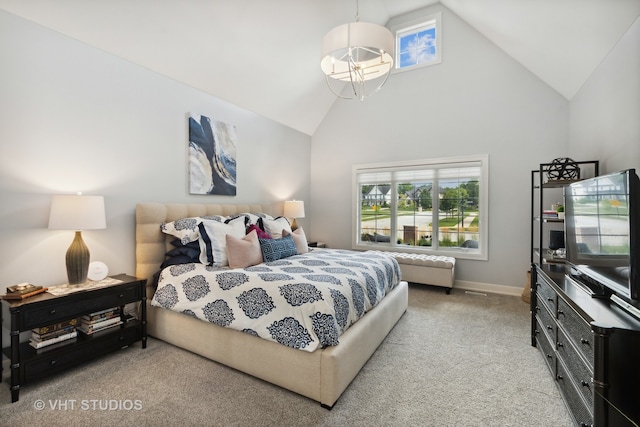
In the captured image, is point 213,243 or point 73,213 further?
point 213,243

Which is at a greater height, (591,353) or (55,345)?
(591,353)

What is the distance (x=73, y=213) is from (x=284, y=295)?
5.54ft

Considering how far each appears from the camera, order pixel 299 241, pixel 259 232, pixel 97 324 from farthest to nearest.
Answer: pixel 299 241, pixel 259 232, pixel 97 324

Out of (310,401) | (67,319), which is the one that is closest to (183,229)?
(67,319)

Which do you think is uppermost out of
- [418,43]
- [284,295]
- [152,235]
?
[418,43]

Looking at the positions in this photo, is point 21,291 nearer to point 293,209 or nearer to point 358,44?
point 358,44

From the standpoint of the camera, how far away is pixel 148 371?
224cm

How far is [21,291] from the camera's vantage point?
6.68 ft

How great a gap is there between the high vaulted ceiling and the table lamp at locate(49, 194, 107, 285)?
4.68 ft

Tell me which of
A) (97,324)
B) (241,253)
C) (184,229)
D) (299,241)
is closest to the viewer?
(97,324)

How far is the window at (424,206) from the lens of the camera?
14.4ft

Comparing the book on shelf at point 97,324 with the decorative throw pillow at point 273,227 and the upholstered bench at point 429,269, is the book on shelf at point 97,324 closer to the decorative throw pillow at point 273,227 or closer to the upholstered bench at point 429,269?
the decorative throw pillow at point 273,227

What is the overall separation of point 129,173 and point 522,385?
374 cm

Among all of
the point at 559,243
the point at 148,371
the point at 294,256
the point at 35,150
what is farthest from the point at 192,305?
the point at 559,243
